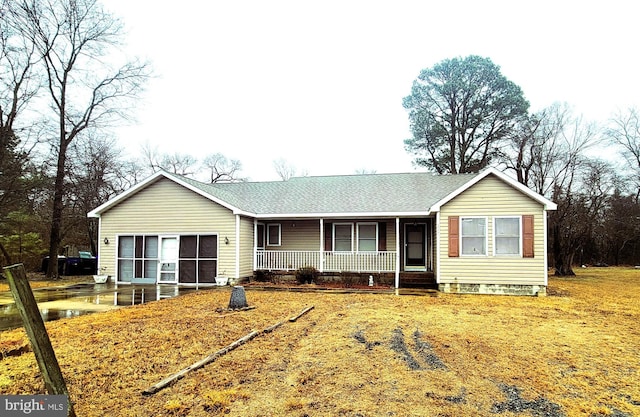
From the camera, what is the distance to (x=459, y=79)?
27.9 m

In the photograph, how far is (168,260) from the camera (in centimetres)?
1585

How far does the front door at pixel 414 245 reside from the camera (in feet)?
55.1

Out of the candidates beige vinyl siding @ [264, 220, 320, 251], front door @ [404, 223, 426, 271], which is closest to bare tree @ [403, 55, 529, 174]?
front door @ [404, 223, 426, 271]

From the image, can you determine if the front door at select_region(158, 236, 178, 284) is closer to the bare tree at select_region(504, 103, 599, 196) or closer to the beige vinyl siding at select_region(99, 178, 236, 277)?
the beige vinyl siding at select_region(99, 178, 236, 277)

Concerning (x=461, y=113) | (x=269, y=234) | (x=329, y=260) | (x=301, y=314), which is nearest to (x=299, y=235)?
(x=269, y=234)

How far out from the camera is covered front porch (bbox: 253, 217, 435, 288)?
15.9 metres

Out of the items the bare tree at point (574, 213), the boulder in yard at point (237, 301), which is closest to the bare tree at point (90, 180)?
the boulder in yard at point (237, 301)

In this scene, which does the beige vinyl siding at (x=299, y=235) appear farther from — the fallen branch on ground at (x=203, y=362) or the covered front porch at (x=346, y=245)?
the fallen branch on ground at (x=203, y=362)

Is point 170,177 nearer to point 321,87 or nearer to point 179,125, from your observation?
point 321,87

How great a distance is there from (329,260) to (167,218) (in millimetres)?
6600

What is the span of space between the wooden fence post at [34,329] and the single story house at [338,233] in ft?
39.8

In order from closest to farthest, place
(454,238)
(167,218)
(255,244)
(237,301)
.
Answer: (237,301)
(454,238)
(167,218)
(255,244)

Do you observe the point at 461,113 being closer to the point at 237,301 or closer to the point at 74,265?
the point at 237,301

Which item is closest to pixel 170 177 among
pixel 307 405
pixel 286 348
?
pixel 286 348
